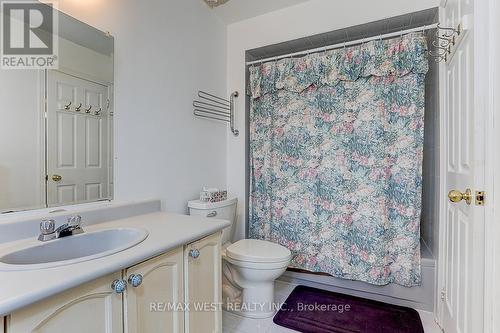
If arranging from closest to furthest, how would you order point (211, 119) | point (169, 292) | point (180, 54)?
point (169, 292)
point (180, 54)
point (211, 119)

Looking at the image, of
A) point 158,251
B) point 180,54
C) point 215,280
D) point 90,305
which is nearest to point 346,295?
point 215,280

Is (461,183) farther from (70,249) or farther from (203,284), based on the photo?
(70,249)

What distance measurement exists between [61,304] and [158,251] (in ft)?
1.04

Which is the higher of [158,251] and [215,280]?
[158,251]

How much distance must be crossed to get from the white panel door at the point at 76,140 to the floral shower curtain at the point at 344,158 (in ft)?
4.24

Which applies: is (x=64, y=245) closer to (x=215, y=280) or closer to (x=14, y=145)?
(x=14, y=145)

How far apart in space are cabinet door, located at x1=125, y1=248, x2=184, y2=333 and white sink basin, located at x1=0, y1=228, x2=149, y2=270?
120 millimetres

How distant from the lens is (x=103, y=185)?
1.40 meters

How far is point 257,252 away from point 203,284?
56cm

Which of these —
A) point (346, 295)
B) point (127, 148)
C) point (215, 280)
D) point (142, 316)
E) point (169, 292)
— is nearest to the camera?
point (142, 316)

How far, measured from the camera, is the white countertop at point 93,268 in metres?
0.63

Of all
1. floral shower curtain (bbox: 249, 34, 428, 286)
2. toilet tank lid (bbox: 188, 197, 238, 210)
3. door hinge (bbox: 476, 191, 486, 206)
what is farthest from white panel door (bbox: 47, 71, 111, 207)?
door hinge (bbox: 476, 191, 486, 206)

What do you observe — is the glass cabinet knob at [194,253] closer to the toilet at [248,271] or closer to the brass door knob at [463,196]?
the toilet at [248,271]

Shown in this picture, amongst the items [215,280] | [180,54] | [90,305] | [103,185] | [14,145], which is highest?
[180,54]
